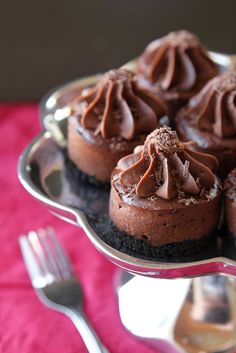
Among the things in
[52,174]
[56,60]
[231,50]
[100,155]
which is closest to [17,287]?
[52,174]

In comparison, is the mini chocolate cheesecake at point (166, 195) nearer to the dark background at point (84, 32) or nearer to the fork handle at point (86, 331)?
the fork handle at point (86, 331)

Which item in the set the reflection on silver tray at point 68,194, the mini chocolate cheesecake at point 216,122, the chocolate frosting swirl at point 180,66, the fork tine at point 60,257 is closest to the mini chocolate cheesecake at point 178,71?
the chocolate frosting swirl at point 180,66

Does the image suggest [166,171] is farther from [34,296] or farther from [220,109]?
[34,296]

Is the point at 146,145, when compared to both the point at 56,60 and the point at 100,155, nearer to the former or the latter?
the point at 100,155

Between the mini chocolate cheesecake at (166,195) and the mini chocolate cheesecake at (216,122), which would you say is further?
the mini chocolate cheesecake at (216,122)

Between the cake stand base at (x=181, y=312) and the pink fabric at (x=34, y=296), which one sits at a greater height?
the pink fabric at (x=34, y=296)

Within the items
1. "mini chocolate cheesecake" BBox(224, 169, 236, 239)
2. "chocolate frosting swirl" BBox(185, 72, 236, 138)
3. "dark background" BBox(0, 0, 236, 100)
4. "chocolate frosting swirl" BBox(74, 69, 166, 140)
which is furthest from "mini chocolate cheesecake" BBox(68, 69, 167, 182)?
"dark background" BBox(0, 0, 236, 100)
